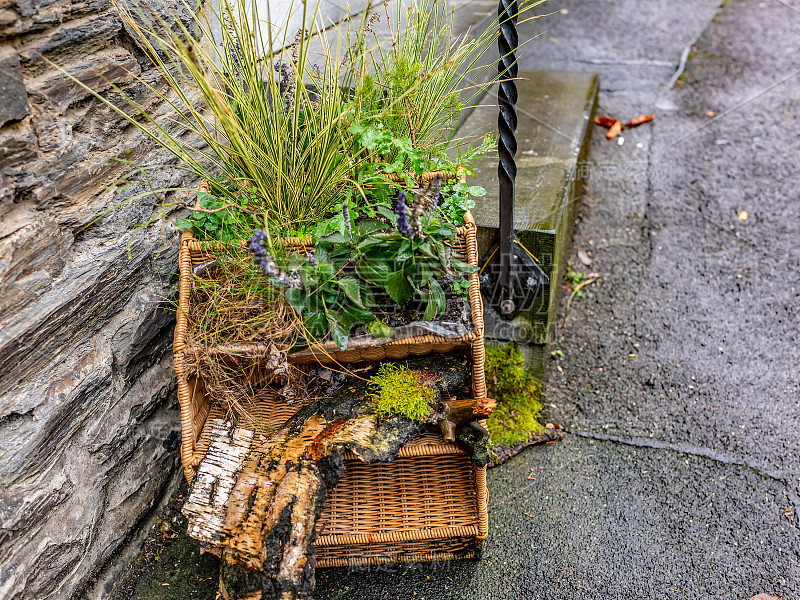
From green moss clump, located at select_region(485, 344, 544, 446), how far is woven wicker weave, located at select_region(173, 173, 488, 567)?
55 cm

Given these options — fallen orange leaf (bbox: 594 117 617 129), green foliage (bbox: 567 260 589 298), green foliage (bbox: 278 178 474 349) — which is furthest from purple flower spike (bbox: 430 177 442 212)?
fallen orange leaf (bbox: 594 117 617 129)

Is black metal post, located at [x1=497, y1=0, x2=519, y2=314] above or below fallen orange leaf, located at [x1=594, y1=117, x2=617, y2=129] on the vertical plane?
above

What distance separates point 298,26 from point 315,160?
3.75 ft

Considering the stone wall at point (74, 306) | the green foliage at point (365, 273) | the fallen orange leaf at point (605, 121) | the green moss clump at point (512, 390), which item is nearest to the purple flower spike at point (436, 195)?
the green foliage at point (365, 273)

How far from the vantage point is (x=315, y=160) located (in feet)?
5.91

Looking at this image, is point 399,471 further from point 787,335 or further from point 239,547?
point 787,335

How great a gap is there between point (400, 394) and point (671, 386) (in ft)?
4.81

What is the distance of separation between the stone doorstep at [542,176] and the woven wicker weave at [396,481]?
712 mm

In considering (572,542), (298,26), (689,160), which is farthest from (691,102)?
(572,542)

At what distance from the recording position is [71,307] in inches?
67.3

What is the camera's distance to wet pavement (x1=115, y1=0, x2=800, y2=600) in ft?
6.58

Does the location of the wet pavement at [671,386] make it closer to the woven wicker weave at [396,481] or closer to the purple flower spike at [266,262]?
the woven wicker weave at [396,481]

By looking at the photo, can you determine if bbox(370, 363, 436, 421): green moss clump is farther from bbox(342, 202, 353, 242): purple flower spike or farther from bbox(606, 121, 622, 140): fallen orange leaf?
bbox(606, 121, 622, 140): fallen orange leaf

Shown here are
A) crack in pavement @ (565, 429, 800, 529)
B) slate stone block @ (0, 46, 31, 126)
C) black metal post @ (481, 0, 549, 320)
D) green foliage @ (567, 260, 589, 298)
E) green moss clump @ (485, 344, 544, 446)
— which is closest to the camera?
slate stone block @ (0, 46, 31, 126)
